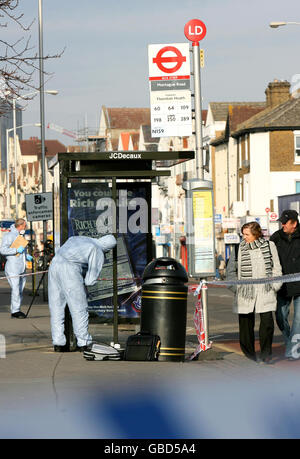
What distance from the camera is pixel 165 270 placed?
485 inches

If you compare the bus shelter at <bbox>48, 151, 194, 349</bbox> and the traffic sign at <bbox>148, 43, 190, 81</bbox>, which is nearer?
the bus shelter at <bbox>48, 151, 194, 349</bbox>

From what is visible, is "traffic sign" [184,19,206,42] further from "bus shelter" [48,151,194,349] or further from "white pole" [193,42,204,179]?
"bus shelter" [48,151,194,349]

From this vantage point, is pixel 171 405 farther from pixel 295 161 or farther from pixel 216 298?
pixel 295 161

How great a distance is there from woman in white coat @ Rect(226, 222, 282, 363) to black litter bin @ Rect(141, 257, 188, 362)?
0.65 m

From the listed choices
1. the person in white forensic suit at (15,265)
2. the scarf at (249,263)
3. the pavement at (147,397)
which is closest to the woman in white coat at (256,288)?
the scarf at (249,263)

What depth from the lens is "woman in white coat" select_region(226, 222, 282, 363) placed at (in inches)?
480

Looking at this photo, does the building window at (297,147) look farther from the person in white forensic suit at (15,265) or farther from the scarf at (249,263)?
the scarf at (249,263)

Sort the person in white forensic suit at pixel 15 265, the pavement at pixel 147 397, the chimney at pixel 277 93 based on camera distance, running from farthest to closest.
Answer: the chimney at pixel 277 93 < the person in white forensic suit at pixel 15 265 < the pavement at pixel 147 397

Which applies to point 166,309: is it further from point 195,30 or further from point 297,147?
point 297,147

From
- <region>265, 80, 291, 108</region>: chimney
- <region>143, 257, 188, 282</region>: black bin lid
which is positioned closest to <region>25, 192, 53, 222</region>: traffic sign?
<region>143, 257, 188, 282</region>: black bin lid

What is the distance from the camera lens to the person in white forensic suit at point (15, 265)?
64.2 ft

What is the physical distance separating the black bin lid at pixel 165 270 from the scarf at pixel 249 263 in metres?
0.72

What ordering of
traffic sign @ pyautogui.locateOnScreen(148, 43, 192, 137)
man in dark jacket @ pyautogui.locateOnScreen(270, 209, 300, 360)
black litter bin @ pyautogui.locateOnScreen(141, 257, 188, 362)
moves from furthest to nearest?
traffic sign @ pyautogui.locateOnScreen(148, 43, 192, 137) < man in dark jacket @ pyautogui.locateOnScreen(270, 209, 300, 360) < black litter bin @ pyautogui.locateOnScreen(141, 257, 188, 362)

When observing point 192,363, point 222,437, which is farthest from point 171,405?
point 192,363
